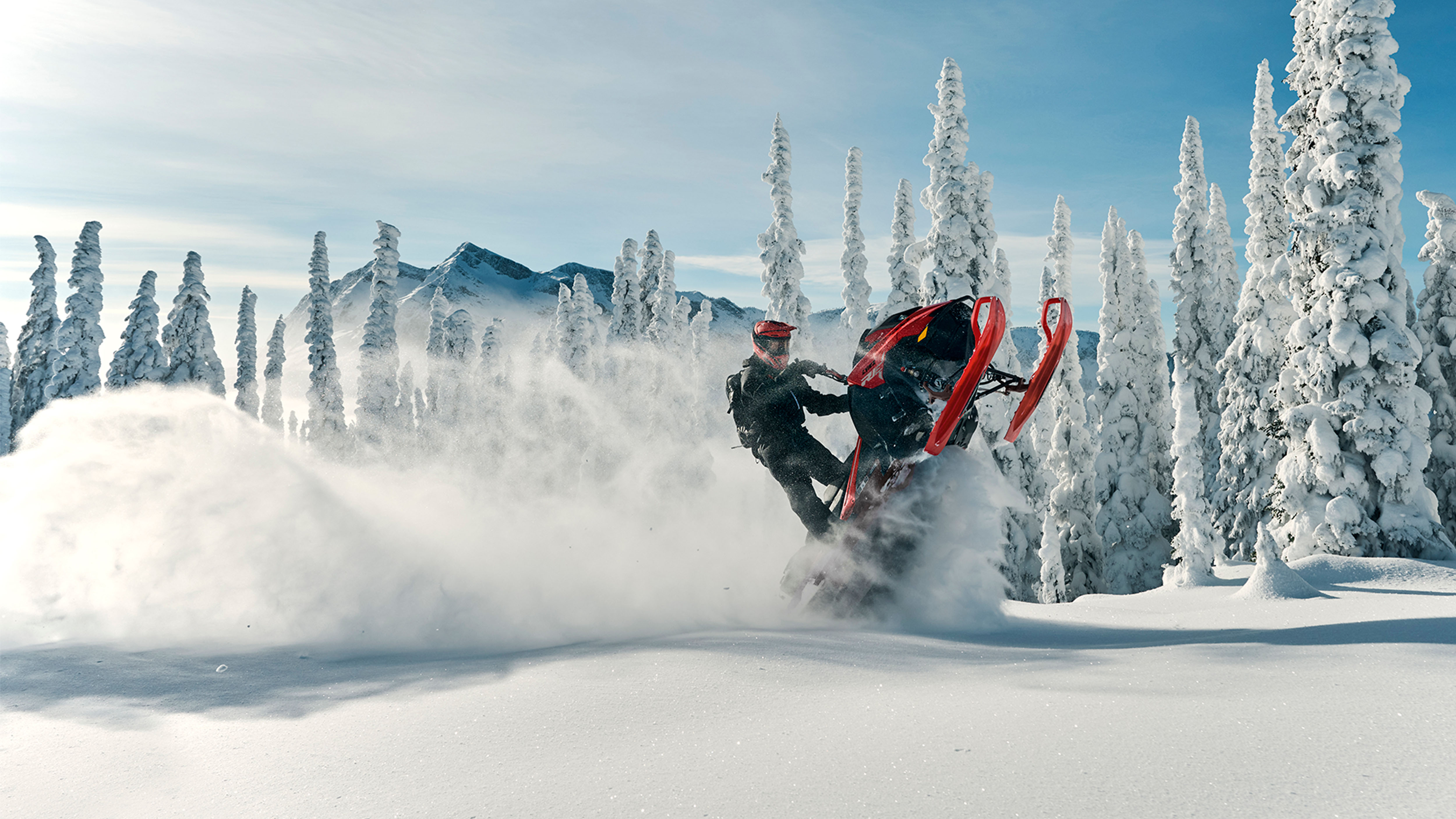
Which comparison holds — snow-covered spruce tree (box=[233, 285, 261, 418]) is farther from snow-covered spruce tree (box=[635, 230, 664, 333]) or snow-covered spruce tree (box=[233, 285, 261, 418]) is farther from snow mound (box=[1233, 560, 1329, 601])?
snow mound (box=[1233, 560, 1329, 601])

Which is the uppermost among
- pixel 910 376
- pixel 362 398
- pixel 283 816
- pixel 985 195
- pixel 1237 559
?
pixel 985 195

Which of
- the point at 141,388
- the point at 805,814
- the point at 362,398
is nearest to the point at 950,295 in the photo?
the point at 141,388

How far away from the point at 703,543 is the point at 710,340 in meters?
50.8

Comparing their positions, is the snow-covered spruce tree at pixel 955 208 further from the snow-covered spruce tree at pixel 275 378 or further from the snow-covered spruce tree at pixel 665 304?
the snow-covered spruce tree at pixel 275 378

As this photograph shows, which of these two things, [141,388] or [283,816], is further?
[141,388]

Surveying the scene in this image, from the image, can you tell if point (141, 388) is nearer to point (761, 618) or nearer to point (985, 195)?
point (761, 618)

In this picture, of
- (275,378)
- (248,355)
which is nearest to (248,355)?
(248,355)

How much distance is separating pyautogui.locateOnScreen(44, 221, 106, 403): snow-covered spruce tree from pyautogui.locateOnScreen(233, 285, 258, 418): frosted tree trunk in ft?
85.5

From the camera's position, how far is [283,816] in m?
2.60

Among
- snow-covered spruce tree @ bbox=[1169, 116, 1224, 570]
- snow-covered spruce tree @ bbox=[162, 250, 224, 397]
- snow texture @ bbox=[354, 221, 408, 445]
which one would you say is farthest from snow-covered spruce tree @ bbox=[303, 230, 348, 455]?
snow-covered spruce tree @ bbox=[1169, 116, 1224, 570]

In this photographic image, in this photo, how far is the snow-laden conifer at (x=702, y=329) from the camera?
5572cm

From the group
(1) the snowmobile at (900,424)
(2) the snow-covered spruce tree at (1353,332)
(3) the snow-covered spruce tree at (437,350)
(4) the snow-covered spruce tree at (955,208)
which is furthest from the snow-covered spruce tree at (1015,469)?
(3) the snow-covered spruce tree at (437,350)

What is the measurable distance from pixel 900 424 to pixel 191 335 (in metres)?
47.0

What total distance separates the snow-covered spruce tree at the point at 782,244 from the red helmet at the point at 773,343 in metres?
21.7
